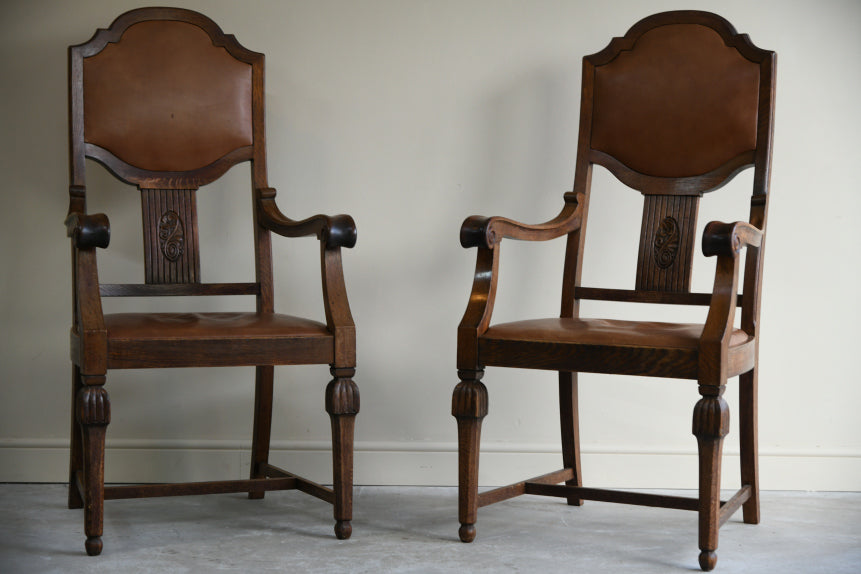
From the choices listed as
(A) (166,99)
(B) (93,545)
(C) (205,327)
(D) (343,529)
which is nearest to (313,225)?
(C) (205,327)

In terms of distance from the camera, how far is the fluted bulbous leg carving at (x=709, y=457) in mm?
1788

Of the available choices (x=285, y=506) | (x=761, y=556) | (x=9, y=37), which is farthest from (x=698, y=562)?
(x=9, y=37)

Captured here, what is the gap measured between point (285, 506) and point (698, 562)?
1.04 meters

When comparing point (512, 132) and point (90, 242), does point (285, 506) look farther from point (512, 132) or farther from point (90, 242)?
Result: point (512, 132)

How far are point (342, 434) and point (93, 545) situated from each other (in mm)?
568

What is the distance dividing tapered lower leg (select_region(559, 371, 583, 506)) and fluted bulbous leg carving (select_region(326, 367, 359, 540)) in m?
0.61

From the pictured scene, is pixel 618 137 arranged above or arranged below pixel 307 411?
above

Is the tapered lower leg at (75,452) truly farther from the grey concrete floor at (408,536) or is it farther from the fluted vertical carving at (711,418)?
the fluted vertical carving at (711,418)

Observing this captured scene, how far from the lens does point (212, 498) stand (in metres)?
2.43

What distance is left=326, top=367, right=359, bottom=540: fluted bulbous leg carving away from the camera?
1994mm

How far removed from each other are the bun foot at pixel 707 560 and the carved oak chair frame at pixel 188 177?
769 millimetres

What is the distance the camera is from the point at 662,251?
2.25m

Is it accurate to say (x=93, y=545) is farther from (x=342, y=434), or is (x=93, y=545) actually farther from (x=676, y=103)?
(x=676, y=103)

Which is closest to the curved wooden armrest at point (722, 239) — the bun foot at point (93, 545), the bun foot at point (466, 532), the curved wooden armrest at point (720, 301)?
the curved wooden armrest at point (720, 301)
